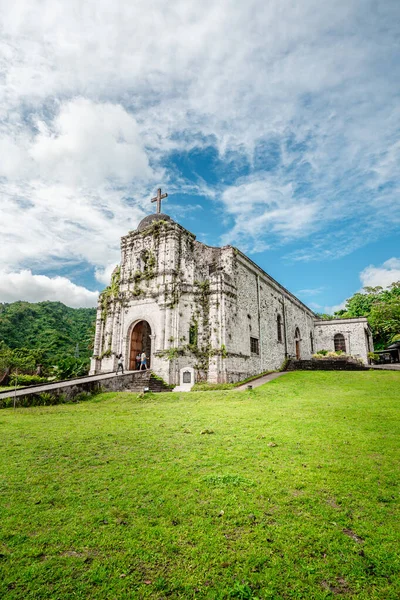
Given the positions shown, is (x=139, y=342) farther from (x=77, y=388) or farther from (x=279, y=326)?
(x=279, y=326)

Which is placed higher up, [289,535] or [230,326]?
[230,326]

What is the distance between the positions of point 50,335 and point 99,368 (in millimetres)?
20602

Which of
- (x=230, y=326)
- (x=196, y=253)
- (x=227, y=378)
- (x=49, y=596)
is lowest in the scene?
(x=49, y=596)

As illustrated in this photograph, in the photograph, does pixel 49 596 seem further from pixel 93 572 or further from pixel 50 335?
pixel 50 335

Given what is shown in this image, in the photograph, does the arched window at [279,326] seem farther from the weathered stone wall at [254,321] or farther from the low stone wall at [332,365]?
the low stone wall at [332,365]

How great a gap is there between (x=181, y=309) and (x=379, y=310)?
32.3 meters

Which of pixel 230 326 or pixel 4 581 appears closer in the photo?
pixel 4 581

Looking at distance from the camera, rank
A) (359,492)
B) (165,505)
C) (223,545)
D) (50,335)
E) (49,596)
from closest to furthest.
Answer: (49,596), (223,545), (165,505), (359,492), (50,335)

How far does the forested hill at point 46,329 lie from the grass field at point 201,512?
3128 cm

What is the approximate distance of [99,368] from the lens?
71.2 ft

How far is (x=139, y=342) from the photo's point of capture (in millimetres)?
22141

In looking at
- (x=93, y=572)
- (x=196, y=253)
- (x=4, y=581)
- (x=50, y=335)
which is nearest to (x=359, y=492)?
(x=93, y=572)

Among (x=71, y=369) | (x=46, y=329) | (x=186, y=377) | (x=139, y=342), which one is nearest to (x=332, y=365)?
(x=186, y=377)

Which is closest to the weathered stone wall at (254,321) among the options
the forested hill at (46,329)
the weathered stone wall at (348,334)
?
the weathered stone wall at (348,334)
